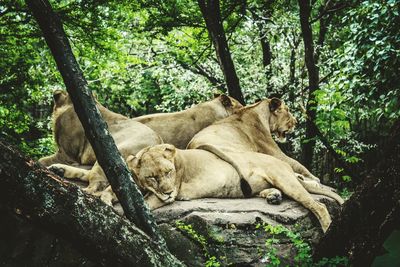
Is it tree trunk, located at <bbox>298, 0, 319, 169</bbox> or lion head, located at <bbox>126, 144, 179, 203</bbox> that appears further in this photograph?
tree trunk, located at <bbox>298, 0, 319, 169</bbox>

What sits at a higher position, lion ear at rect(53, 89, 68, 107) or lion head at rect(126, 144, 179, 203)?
lion ear at rect(53, 89, 68, 107)

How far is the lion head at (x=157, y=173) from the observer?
4.76 meters

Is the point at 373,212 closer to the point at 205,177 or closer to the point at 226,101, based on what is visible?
the point at 205,177

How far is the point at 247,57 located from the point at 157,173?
1169 cm

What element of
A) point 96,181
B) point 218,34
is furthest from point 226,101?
point 96,181

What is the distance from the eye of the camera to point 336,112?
9359mm

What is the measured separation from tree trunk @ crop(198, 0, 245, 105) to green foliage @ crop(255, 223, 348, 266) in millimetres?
4685

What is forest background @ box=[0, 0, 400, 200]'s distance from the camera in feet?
24.2

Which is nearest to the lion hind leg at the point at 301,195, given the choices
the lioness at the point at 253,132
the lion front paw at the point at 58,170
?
the lioness at the point at 253,132

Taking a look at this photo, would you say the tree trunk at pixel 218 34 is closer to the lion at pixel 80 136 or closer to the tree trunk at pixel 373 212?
the lion at pixel 80 136

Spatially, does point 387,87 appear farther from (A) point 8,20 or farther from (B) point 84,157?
(A) point 8,20

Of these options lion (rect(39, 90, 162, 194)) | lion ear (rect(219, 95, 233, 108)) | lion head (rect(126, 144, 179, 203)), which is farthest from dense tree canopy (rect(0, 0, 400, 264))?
lion head (rect(126, 144, 179, 203))

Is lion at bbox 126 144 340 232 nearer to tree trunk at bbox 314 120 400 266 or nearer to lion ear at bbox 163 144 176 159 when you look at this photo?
lion ear at bbox 163 144 176 159

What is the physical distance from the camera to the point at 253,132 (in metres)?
6.94
